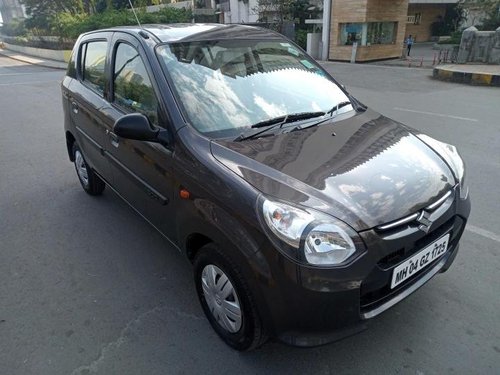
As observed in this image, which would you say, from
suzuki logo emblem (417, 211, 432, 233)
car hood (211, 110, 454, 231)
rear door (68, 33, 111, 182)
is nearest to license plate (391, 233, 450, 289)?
suzuki logo emblem (417, 211, 432, 233)

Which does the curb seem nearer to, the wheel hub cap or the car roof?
the car roof

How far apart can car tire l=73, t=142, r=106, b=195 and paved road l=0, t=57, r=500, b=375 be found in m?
0.12

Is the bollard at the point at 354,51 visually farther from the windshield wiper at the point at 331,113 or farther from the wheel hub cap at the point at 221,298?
the wheel hub cap at the point at 221,298

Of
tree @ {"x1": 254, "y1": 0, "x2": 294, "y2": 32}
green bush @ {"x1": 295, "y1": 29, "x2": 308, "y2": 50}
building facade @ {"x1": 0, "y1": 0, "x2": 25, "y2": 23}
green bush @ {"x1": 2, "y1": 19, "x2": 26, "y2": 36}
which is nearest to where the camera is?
green bush @ {"x1": 295, "y1": 29, "x2": 308, "y2": 50}

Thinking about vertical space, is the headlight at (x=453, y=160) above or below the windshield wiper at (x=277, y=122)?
below

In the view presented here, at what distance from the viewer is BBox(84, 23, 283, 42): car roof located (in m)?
2.95

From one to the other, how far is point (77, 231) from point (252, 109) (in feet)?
7.37

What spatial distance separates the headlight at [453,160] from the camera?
2420mm

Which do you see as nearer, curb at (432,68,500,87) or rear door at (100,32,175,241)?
rear door at (100,32,175,241)

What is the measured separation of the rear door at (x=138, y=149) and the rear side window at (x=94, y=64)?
278 millimetres

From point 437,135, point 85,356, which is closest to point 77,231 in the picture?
point 85,356

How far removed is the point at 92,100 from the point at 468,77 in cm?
1288

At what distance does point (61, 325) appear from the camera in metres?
2.58

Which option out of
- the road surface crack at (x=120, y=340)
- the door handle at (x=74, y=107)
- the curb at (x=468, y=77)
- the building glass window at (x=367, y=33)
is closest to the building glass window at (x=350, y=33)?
the building glass window at (x=367, y=33)
